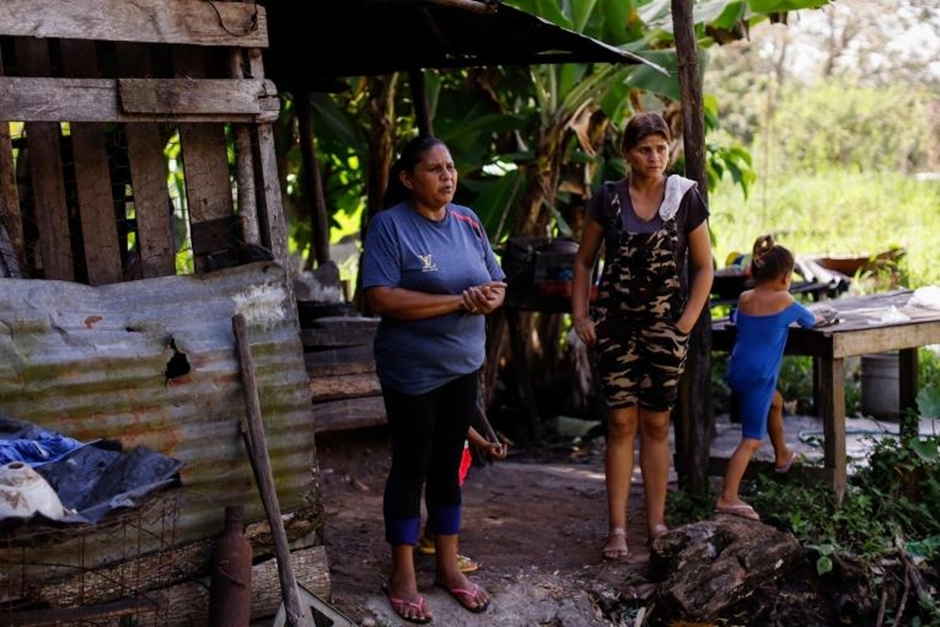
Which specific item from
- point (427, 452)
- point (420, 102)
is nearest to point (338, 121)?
point (420, 102)

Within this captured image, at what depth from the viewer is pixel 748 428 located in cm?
604

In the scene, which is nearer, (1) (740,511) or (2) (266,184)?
(2) (266,184)

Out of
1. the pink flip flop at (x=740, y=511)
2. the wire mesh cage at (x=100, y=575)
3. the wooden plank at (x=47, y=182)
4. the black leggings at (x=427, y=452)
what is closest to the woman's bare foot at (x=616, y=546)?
the pink flip flop at (x=740, y=511)

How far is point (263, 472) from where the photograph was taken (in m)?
4.48

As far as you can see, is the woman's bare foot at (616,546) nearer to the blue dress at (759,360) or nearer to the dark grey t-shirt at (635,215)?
the blue dress at (759,360)

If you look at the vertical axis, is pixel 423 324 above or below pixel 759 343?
above

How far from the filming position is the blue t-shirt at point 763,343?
597cm

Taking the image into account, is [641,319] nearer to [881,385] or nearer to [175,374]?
[175,374]

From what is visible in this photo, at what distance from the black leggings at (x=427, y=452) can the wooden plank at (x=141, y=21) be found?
60.2 inches

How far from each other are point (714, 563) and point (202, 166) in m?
2.83

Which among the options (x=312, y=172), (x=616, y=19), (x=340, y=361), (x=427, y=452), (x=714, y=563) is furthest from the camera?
(x=312, y=172)

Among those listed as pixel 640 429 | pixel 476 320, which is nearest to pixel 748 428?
pixel 640 429

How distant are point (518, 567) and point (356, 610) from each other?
104 centimetres

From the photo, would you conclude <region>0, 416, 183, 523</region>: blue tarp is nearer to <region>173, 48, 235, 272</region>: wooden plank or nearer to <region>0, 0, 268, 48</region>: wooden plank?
<region>173, 48, 235, 272</region>: wooden plank
